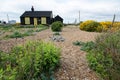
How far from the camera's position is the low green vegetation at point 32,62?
5066 mm

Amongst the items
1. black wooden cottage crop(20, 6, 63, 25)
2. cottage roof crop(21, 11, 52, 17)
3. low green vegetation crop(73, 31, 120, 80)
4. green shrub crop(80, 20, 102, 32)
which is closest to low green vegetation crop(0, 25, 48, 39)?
green shrub crop(80, 20, 102, 32)

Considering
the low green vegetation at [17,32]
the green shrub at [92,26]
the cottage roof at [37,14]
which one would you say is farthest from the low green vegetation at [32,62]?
the cottage roof at [37,14]

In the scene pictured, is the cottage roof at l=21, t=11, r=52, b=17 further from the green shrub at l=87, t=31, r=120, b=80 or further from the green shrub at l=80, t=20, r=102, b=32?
the green shrub at l=87, t=31, r=120, b=80

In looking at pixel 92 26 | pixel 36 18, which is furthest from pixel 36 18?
pixel 92 26

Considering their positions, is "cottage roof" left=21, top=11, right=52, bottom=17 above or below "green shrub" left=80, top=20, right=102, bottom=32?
above

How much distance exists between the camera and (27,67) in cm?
514

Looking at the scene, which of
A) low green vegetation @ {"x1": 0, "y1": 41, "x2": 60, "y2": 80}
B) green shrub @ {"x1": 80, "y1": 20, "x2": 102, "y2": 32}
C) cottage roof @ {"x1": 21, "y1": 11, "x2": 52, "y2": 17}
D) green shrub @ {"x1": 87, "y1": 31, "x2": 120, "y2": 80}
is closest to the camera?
low green vegetation @ {"x1": 0, "y1": 41, "x2": 60, "y2": 80}

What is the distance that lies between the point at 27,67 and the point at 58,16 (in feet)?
104

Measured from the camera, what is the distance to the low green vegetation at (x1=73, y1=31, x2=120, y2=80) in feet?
19.5

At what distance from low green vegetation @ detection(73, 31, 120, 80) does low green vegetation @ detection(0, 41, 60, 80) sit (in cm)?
111

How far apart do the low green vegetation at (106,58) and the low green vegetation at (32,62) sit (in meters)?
1.11

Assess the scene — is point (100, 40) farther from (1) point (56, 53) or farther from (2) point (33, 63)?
(2) point (33, 63)

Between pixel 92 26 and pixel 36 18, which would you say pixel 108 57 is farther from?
pixel 36 18

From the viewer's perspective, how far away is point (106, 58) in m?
6.54
